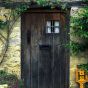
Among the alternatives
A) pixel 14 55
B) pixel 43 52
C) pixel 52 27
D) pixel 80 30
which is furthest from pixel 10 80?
pixel 80 30

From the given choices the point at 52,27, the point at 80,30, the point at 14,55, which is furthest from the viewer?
the point at 52,27

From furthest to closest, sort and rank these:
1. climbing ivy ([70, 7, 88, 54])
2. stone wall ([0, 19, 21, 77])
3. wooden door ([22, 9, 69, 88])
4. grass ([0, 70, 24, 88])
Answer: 1. wooden door ([22, 9, 69, 88])
2. stone wall ([0, 19, 21, 77])
3. climbing ivy ([70, 7, 88, 54])
4. grass ([0, 70, 24, 88])

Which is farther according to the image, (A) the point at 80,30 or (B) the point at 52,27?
(B) the point at 52,27

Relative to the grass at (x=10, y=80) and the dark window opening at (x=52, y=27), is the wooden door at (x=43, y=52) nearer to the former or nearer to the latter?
the dark window opening at (x=52, y=27)

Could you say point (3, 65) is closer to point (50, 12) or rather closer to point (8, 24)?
point (8, 24)

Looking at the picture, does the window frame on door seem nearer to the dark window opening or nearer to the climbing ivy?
the dark window opening

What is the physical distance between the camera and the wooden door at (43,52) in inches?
430

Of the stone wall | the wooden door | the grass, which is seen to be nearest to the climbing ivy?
the wooden door

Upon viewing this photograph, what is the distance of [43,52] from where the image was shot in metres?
11.0

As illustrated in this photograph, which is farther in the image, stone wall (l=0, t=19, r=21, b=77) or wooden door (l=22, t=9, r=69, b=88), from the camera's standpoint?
wooden door (l=22, t=9, r=69, b=88)

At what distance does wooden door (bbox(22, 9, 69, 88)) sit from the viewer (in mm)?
10922

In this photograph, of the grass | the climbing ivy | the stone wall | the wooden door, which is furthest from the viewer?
the wooden door

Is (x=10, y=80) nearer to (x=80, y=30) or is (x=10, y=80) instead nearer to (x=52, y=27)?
(x=52, y=27)

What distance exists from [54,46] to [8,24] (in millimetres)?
1325
